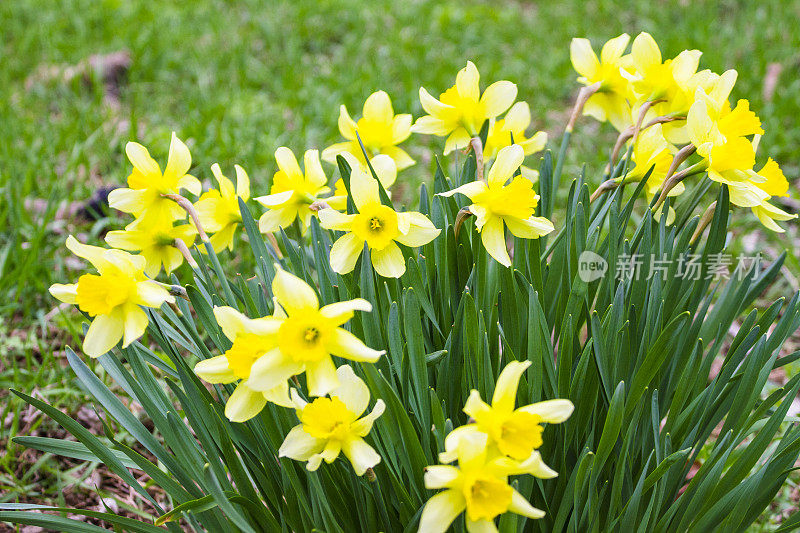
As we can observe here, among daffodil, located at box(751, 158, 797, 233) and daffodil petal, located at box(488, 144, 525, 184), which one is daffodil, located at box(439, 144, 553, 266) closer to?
daffodil petal, located at box(488, 144, 525, 184)

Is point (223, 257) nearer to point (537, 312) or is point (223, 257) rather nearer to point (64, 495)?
point (64, 495)

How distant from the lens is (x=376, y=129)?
1.37 m

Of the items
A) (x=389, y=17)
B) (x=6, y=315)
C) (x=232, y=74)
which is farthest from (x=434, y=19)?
(x=6, y=315)

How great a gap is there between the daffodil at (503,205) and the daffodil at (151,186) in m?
0.52

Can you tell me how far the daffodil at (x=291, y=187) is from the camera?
126cm

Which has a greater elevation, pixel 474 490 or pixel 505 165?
pixel 505 165

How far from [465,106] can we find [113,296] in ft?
2.33

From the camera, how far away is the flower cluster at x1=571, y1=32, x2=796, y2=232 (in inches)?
44.3

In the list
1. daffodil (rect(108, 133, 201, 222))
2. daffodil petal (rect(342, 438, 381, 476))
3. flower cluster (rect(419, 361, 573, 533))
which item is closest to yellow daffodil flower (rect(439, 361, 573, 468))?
flower cluster (rect(419, 361, 573, 533))

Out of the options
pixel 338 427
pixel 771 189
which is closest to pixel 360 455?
pixel 338 427

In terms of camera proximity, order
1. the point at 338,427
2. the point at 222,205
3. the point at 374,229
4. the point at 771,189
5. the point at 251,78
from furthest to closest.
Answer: the point at 251,78 < the point at 222,205 < the point at 771,189 < the point at 374,229 < the point at 338,427

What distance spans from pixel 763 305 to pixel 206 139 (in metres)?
2.37

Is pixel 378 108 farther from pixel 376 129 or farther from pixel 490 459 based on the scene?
pixel 490 459

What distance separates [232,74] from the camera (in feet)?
13.0
